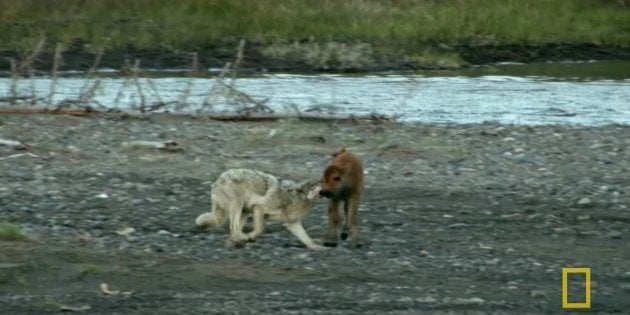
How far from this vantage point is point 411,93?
27484mm

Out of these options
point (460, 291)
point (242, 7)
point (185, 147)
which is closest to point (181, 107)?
point (185, 147)

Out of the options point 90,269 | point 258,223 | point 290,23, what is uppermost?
point 290,23

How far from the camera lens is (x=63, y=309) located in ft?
28.0

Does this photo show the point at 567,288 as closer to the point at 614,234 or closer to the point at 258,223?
the point at 614,234

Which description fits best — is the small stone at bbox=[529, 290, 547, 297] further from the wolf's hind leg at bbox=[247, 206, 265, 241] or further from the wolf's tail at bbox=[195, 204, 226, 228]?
the wolf's tail at bbox=[195, 204, 226, 228]

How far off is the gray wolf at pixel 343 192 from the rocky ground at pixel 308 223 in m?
0.15

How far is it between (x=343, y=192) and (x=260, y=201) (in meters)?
0.58

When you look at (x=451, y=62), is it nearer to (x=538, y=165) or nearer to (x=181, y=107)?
(x=181, y=107)

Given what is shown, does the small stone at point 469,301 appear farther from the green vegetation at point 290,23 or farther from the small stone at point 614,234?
the green vegetation at point 290,23

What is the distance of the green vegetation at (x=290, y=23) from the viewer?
1476 inches

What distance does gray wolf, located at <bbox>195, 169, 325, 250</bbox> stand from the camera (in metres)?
10.4

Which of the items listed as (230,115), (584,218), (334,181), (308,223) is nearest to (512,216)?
(584,218)

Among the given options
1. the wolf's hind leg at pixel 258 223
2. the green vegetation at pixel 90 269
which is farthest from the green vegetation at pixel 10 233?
the wolf's hind leg at pixel 258 223

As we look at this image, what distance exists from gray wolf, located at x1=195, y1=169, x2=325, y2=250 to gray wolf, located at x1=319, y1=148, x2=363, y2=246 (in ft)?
0.38
